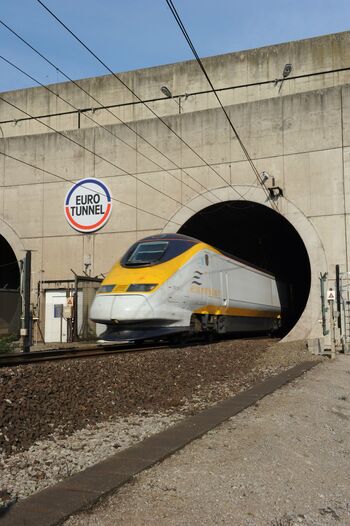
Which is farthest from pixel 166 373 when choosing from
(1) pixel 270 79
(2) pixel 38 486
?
(1) pixel 270 79

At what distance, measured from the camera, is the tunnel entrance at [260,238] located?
2644 cm

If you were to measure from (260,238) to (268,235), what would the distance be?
30.0 inches

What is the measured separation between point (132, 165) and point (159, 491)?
70.6ft

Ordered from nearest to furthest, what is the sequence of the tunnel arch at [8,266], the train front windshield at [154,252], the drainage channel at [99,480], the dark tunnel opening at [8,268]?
the drainage channel at [99,480]
the train front windshield at [154,252]
the tunnel arch at [8,266]
the dark tunnel opening at [8,268]

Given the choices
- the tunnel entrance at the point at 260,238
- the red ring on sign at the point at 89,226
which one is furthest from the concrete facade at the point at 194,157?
the tunnel entrance at the point at 260,238

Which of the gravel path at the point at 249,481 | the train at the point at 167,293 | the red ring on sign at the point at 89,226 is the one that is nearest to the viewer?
the gravel path at the point at 249,481

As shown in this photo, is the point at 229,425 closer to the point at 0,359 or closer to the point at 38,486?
the point at 38,486

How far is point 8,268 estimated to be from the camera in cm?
3509

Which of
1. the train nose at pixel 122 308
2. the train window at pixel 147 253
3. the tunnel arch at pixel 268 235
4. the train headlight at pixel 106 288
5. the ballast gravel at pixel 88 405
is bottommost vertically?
the ballast gravel at pixel 88 405

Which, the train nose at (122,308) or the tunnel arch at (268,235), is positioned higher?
the tunnel arch at (268,235)

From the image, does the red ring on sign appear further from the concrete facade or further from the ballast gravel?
the ballast gravel

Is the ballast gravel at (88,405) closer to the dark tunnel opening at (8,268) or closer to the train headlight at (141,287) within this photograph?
the train headlight at (141,287)

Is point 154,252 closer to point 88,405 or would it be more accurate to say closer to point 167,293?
point 167,293

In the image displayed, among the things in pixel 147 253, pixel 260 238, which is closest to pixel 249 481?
pixel 147 253
